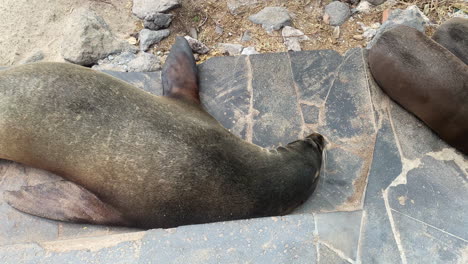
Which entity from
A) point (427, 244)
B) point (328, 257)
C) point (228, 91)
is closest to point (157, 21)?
point (228, 91)

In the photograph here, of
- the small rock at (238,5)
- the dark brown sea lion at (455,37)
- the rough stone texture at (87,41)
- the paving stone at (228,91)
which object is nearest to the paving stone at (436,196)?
the dark brown sea lion at (455,37)

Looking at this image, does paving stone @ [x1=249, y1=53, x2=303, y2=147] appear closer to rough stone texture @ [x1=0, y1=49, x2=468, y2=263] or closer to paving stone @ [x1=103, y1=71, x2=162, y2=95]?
rough stone texture @ [x1=0, y1=49, x2=468, y2=263]

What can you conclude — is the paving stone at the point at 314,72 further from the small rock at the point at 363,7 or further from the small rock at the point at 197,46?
the small rock at the point at 363,7

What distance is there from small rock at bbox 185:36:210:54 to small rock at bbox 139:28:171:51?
313 millimetres

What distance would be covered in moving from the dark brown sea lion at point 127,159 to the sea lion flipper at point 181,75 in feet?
1.63

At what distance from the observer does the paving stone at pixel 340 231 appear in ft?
8.05

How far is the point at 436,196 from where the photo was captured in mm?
2887

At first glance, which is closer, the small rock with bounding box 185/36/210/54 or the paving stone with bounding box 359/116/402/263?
the paving stone with bounding box 359/116/402/263

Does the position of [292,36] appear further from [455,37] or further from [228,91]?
[455,37]

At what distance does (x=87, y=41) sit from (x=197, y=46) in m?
1.05

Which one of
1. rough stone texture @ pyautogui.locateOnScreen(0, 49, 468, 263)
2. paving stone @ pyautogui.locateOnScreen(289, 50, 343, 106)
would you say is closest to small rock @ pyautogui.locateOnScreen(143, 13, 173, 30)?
rough stone texture @ pyautogui.locateOnScreen(0, 49, 468, 263)

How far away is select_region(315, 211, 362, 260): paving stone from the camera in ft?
8.05

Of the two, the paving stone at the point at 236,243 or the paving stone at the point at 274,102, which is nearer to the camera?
the paving stone at the point at 236,243

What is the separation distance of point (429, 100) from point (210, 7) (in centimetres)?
254
